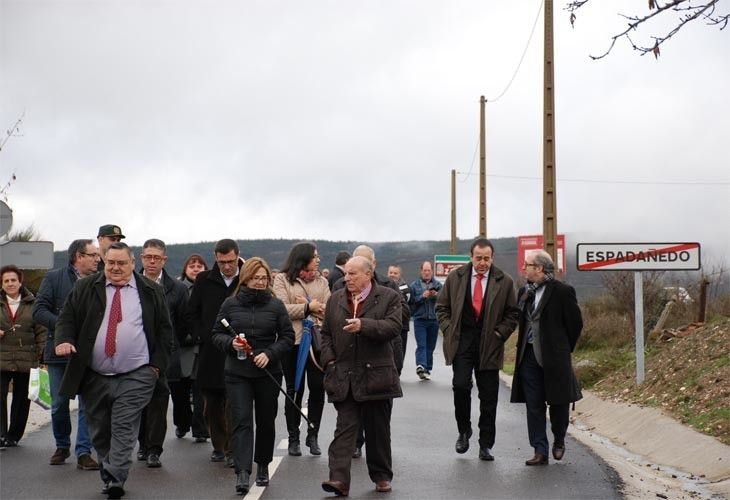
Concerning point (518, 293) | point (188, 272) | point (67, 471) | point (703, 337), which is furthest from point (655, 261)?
point (67, 471)

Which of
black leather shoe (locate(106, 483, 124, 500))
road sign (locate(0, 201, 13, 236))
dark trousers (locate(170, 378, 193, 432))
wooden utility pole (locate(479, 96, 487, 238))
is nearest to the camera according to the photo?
black leather shoe (locate(106, 483, 124, 500))

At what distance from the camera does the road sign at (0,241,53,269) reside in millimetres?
16516

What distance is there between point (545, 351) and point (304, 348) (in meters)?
2.26

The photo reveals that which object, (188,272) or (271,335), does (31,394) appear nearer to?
(188,272)

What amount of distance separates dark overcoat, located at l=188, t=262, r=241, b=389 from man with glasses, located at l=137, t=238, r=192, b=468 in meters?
0.28

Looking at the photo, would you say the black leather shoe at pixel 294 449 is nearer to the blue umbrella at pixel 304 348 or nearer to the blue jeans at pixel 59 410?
the blue umbrella at pixel 304 348

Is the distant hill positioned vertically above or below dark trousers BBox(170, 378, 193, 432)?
above

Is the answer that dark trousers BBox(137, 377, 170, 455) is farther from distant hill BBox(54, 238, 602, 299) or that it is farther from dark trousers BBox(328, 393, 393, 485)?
distant hill BBox(54, 238, 602, 299)

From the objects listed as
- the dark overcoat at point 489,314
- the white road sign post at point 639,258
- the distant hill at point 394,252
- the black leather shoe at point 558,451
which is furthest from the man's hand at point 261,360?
the distant hill at point 394,252

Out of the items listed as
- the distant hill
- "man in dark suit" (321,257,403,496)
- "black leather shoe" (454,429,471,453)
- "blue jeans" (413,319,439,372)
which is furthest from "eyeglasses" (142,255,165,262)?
the distant hill

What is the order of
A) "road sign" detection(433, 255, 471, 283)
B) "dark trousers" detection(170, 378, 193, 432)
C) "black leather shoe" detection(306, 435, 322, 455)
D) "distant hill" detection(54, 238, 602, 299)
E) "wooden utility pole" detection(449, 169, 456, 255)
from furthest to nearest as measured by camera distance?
1. "distant hill" detection(54, 238, 602, 299)
2. "wooden utility pole" detection(449, 169, 456, 255)
3. "road sign" detection(433, 255, 471, 283)
4. "dark trousers" detection(170, 378, 193, 432)
5. "black leather shoe" detection(306, 435, 322, 455)

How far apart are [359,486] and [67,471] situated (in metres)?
2.66

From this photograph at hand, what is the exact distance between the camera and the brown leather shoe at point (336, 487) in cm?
976

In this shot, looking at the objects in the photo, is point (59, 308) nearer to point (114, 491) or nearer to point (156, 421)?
point (156, 421)
